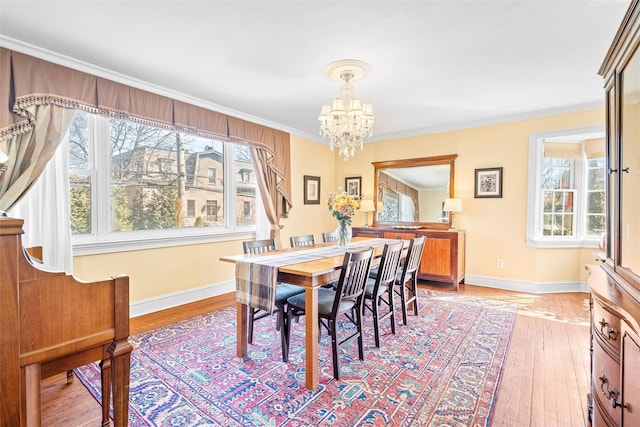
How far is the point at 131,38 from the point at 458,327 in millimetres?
3734

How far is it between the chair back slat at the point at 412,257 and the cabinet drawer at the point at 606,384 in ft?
5.50

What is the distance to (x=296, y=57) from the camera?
2.62 m

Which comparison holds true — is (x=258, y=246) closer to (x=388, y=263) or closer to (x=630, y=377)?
(x=388, y=263)

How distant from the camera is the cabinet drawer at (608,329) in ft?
3.90

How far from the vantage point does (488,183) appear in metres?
4.56

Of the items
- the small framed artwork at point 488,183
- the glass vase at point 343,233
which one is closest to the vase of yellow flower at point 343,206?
the glass vase at point 343,233

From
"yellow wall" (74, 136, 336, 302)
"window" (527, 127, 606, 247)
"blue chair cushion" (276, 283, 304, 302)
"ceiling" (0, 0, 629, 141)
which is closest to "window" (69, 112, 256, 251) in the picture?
"yellow wall" (74, 136, 336, 302)

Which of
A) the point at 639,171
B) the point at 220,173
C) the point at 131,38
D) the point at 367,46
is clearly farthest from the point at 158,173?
the point at 639,171

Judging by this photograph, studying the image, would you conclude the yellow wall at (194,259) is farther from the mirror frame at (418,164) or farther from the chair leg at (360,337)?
the chair leg at (360,337)

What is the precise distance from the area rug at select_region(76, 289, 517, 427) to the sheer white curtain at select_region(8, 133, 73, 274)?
3.29ft

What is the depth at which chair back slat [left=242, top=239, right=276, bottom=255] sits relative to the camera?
2.91 m

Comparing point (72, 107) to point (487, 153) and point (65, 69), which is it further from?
point (487, 153)

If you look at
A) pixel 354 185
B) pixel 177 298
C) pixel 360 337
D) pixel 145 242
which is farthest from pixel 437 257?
pixel 145 242

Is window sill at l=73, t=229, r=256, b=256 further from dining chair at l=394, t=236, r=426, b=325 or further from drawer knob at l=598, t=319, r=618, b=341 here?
drawer knob at l=598, t=319, r=618, b=341
